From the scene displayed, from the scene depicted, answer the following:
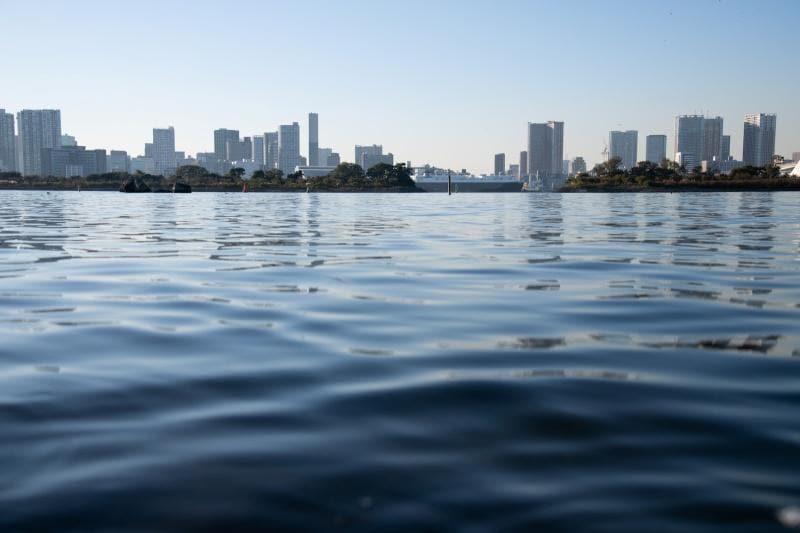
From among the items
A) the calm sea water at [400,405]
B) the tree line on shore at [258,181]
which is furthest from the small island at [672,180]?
the calm sea water at [400,405]

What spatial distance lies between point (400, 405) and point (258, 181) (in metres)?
173

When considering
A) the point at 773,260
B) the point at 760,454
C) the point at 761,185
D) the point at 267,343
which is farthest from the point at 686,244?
the point at 761,185

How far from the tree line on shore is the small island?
136 feet

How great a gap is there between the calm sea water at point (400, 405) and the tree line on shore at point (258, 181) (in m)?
159

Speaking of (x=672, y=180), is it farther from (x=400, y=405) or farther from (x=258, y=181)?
(x=400, y=405)

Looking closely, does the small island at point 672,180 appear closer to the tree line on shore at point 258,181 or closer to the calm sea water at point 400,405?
the tree line on shore at point 258,181

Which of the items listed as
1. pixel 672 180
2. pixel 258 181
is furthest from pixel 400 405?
pixel 672 180

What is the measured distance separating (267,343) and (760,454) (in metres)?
3.50

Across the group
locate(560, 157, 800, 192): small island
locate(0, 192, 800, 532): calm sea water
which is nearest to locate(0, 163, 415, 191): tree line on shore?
locate(560, 157, 800, 192): small island

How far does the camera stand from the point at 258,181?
173m

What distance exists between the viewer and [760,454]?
3.26 metres

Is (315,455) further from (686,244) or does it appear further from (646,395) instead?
(686,244)

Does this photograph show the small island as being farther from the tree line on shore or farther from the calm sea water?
the calm sea water

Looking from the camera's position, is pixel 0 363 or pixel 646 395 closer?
pixel 646 395
